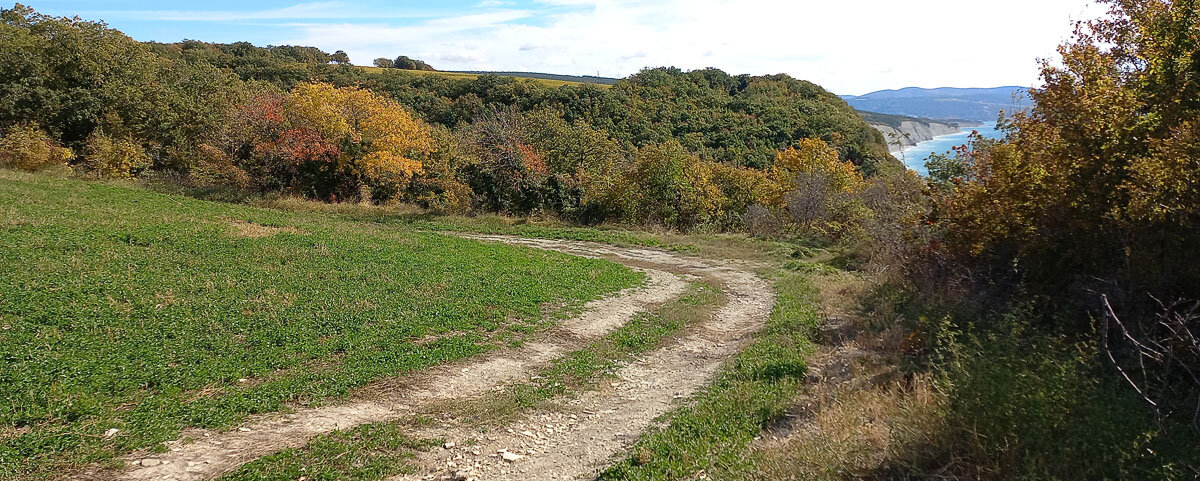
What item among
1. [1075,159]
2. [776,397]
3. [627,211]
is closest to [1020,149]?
[1075,159]

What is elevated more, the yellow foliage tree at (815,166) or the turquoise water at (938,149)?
the turquoise water at (938,149)

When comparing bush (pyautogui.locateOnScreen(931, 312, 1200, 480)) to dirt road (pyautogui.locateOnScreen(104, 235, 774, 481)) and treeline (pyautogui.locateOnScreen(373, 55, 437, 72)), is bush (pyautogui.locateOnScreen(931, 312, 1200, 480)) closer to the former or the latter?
dirt road (pyautogui.locateOnScreen(104, 235, 774, 481))

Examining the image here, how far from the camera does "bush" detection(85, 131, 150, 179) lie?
31859 mm

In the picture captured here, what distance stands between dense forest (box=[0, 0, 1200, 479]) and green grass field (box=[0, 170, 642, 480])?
6928 mm

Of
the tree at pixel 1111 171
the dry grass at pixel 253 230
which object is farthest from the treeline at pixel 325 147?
the tree at pixel 1111 171

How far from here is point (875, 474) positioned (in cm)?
487

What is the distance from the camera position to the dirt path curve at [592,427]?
19.9ft

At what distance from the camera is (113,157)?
32594 mm

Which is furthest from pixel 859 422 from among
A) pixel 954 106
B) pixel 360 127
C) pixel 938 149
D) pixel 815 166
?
pixel 954 106

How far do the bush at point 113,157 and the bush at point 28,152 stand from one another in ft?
4.45

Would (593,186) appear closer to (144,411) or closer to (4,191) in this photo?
(4,191)

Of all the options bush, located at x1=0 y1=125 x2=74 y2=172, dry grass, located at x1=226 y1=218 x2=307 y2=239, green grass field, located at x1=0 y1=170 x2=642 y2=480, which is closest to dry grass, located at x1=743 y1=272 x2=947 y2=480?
green grass field, located at x1=0 y1=170 x2=642 y2=480

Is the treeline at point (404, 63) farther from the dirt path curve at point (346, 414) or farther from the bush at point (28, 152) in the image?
the dirt path curve at point (346, 414)

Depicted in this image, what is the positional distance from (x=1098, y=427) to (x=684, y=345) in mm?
6942
